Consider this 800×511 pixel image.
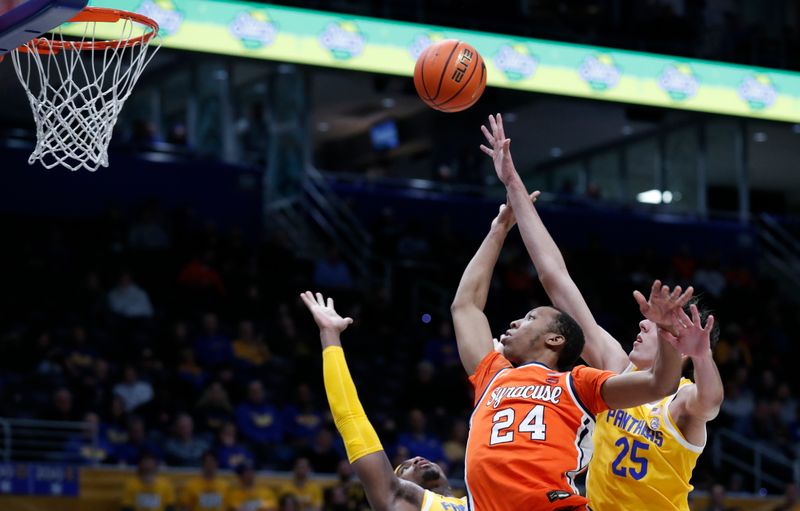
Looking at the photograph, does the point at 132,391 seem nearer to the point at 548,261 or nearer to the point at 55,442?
the point at 55,442

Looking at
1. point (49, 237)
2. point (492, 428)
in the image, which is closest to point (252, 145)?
point (49, 237)

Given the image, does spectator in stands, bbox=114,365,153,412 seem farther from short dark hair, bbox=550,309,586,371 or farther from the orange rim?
short dark hair, bbox=550,309,586,371

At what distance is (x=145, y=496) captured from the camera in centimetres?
1205

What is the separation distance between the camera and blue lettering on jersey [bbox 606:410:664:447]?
5.43 meters

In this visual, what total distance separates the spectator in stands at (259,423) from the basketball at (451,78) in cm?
695

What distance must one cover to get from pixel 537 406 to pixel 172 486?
816 centimetres

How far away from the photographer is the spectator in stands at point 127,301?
14602 millimetres

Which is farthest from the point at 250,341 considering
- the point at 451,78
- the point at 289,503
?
the point at 451,78

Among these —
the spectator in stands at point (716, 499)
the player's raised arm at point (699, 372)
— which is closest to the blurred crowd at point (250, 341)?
the spectator in stands at point (716, 499)

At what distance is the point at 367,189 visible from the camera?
66.2ft

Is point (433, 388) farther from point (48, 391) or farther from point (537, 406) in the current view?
point (537, 406)

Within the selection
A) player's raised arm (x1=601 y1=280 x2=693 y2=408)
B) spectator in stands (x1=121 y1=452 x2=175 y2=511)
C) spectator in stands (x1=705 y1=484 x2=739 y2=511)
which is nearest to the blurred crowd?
spectator in stands (x1=121 y1=452 x2=175 y2=511)

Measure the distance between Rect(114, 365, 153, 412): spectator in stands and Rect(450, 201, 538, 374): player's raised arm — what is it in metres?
8.21

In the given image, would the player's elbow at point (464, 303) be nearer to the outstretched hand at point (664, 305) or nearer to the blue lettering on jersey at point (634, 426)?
the blue lettering on jersey at point (634, 426)
